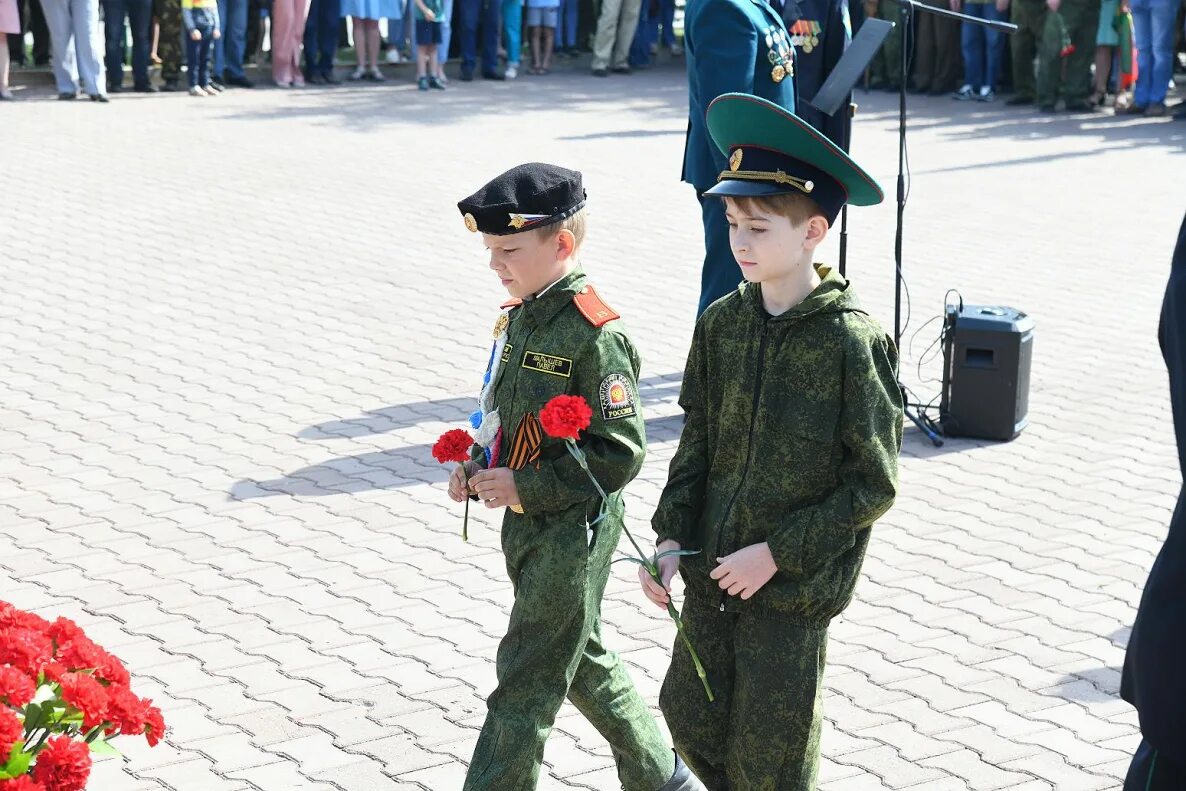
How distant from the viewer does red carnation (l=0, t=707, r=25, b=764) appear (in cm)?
240

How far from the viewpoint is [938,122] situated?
17234 mm

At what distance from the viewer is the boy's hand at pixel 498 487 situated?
342cm

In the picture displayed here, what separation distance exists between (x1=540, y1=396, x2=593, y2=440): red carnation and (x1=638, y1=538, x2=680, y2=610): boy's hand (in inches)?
12.7

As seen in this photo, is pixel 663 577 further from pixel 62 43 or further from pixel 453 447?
pixel 62 43

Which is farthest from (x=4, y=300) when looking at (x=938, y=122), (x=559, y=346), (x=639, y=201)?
(x=938, y=122)

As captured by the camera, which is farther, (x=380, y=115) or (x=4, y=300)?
(x=380, y=115)

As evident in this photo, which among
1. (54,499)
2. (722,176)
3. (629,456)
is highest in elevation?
(722,176)

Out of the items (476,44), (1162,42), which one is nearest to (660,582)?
(1162,42)

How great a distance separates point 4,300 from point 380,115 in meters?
8.08

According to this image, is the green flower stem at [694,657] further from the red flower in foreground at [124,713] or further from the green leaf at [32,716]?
the green leaf at [32,716]

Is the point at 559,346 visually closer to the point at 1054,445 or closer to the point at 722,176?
the point at 722,176

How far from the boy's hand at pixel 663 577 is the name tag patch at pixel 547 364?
1.48ft

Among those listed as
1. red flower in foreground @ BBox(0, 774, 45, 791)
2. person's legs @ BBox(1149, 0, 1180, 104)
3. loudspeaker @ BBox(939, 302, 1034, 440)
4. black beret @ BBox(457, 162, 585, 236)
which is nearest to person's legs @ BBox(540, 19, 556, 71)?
person's legs @ BBox(1149, 0, 1180, 104)

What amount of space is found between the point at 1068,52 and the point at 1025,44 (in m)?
0.84
